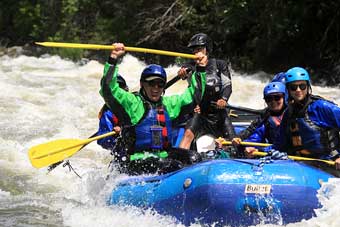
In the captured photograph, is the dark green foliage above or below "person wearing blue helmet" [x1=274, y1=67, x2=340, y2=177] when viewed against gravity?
above

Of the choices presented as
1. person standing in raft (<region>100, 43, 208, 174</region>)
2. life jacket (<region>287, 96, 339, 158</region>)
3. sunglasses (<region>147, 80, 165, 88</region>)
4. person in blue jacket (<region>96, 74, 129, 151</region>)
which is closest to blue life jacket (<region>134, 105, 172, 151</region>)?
person standing in raft (<region>100, 43, 208, 174</region>)

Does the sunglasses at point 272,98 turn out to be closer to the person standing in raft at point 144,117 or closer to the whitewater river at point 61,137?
the person standing in raft at point 144,117

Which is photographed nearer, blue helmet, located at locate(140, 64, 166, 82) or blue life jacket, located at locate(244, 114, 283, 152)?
blue helmet, located at locate(140, 64, 166, 82)

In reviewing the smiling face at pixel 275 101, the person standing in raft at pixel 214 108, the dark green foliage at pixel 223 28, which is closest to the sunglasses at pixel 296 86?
A: the smiling face at pixel 275 101

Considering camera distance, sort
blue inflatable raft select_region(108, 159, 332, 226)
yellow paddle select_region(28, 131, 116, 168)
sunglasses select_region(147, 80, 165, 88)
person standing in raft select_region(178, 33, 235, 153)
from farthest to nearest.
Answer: person standing in raft select_region(178, 33, 235, 153) < yellow paddle select_region(28, 131, 116, 168) < sunglasses select_region(147, 80, 165, 88) < blue inflatable raft select_region(108, 159, 332, 226)

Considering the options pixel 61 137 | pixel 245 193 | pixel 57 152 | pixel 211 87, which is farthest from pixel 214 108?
pixel 61 137

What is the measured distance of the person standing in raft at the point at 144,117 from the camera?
4.80 m

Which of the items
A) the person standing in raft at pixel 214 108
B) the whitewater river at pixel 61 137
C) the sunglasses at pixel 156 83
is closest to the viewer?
the whitewater river at pixel 61 137

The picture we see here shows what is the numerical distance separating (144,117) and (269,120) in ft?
3.60

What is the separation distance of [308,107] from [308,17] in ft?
29.6

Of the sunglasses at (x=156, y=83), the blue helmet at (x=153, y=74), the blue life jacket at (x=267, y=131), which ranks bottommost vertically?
the blue life jacket at (x=267, y=131)

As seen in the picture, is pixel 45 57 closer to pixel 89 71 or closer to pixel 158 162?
pixel 89 71

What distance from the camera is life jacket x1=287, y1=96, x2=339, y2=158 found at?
4535 mm

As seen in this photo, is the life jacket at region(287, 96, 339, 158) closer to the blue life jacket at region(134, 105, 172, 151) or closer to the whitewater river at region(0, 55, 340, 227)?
the whitewater river at region(0, 55, 340, 227)
